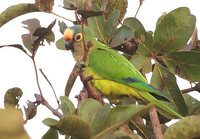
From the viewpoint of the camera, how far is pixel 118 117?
23.6 inches

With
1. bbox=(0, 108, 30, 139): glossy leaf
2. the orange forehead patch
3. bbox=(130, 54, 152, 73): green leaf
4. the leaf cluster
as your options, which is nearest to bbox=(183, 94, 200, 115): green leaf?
the leaf cluster

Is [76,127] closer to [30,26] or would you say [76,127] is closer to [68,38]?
[30,26]

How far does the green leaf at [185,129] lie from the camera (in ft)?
2.63

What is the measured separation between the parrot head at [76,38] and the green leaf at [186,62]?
41 centimetres

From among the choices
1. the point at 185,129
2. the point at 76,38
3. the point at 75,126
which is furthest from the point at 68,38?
the point at 75,126

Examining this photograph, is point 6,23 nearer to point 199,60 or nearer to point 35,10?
point 35,10

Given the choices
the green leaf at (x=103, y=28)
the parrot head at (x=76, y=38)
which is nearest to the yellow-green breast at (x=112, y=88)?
the parrot head at (x=76, y=38)

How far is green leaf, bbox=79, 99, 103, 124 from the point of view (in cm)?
79

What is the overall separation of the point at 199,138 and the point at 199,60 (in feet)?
1.99

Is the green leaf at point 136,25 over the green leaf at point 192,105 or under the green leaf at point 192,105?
over

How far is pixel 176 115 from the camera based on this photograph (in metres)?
1.31

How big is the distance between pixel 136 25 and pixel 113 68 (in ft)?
1.73

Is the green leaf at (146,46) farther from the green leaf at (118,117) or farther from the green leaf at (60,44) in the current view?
the green leaf at (118,117)

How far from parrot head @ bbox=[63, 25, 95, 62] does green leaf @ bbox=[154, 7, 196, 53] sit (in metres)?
0.35
